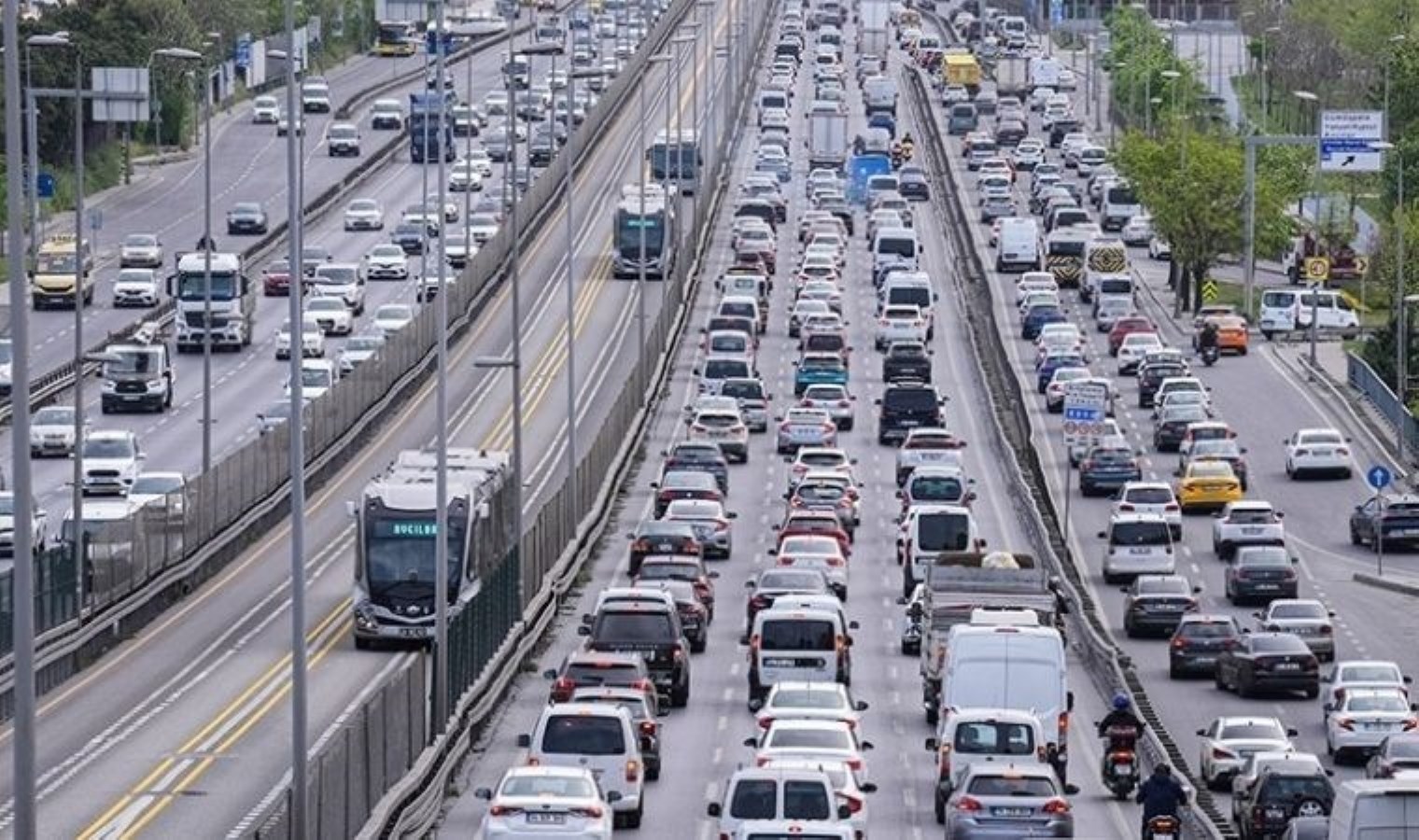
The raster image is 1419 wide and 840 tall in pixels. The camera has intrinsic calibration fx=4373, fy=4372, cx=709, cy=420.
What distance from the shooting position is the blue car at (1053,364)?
369 ft

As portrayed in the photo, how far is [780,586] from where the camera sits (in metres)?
73.1

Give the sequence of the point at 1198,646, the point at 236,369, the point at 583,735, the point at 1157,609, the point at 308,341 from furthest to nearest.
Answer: the point at 308,341 < the point at 236,369 < the point at 1157,609 < the point at 1198,646 < the point at 583,735

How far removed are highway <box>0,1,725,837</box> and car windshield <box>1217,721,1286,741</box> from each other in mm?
12518

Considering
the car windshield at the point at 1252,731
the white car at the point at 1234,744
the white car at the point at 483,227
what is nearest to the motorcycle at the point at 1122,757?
the white car at the point at 1234,744

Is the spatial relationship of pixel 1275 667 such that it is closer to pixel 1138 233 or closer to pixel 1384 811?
pixel 1384 811

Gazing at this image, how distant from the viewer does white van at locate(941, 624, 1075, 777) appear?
2217 inches

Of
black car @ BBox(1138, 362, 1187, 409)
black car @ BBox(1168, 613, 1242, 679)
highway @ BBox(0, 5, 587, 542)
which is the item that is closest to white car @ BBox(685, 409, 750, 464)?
highway @ BBox(0, 5, 587, 542)

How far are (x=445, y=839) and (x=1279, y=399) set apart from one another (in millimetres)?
64365

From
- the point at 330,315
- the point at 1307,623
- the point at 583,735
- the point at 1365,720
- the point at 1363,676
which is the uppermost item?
the point at 583,735

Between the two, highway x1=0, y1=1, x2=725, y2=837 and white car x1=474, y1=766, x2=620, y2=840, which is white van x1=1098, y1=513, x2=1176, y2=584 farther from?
white car x1=474, y1=766, x2=620, y2=840

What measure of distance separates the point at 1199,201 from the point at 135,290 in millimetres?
33765

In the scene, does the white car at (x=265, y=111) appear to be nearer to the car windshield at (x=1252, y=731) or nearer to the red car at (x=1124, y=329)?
the red car at (x=1124, y=329)

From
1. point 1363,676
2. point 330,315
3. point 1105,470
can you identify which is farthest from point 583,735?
point 330,315

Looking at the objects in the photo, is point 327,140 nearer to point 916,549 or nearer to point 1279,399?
point 1279,399
